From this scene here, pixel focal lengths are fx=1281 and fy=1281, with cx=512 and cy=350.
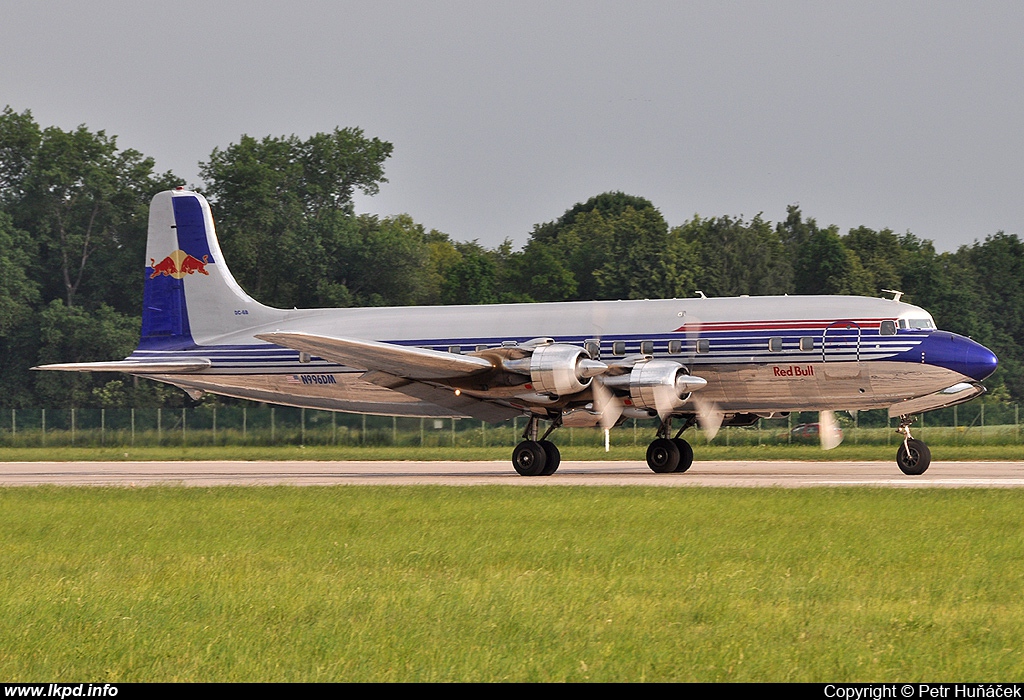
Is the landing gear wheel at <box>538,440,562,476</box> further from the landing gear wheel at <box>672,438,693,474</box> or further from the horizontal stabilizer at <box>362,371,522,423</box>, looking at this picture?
the landing gear wheel at <box>672,438,693,474</box>

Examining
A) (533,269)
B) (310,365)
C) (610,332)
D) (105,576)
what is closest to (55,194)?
(533,269)

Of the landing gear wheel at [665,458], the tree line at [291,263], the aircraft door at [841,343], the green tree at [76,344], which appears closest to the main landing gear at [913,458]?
the aircraft door at [841,343]

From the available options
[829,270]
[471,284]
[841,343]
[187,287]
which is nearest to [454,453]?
[187,287]

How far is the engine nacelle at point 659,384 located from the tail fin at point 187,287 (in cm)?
1295

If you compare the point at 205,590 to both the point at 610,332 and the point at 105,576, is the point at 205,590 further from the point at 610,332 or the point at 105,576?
the point at 610,332

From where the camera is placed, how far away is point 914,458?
3036 centimetres

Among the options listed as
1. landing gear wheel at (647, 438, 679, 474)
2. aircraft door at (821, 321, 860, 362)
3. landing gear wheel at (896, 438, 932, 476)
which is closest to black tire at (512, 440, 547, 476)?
landing gear wheel at (647, 438, 679, 474)

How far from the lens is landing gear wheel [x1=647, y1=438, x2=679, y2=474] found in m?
32.8

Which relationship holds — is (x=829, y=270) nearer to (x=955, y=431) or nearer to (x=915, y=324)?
(x=955, y=431)

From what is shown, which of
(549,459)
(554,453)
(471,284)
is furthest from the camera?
(471,284)

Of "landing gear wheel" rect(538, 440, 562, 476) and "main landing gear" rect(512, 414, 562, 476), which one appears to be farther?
"landing gear wheel" rect(538, 440, 562, 476)

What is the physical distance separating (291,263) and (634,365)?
166 ft

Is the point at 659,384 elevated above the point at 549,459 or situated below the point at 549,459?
above

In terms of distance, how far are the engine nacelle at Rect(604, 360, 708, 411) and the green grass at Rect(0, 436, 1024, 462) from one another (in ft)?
33.1
